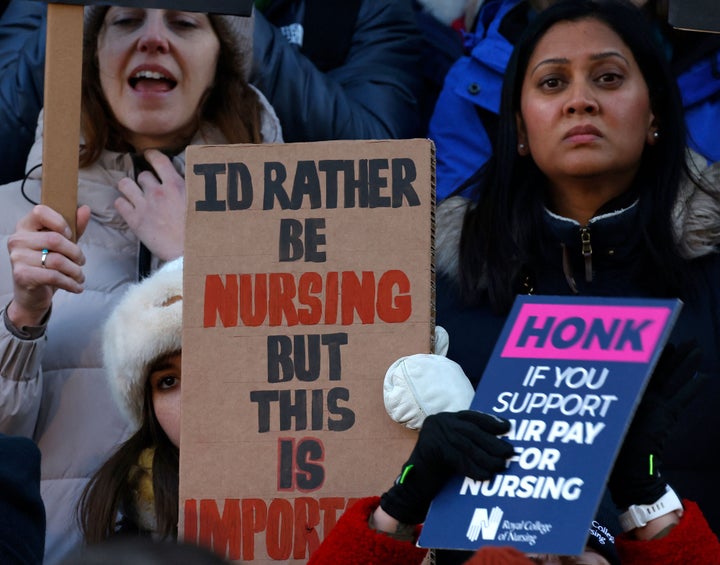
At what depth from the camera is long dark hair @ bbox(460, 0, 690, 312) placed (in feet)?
10.9

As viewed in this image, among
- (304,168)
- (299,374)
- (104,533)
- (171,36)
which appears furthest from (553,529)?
(171,36)

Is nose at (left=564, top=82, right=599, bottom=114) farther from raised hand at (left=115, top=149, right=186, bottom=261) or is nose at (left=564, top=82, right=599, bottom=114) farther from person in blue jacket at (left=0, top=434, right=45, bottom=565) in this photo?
person in blue jacket at (left=0, top=434, right=45, bottom=565)

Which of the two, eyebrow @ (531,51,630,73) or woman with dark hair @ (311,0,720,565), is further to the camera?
eyebrow @ (531,51,630,73)

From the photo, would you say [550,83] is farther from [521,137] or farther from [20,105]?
[20,105]

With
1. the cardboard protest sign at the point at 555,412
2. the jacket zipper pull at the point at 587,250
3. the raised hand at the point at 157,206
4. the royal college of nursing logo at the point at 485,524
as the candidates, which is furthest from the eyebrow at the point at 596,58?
the royal college of nursing logo at the point at 485,524

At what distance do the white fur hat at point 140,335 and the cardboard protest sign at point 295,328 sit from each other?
530 millimetres

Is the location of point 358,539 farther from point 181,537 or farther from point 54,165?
point 54,165

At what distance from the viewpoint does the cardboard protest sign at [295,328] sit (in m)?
2.59

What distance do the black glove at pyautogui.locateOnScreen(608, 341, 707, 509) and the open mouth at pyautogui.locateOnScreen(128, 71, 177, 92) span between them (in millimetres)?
1947

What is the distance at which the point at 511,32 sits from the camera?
159 inches

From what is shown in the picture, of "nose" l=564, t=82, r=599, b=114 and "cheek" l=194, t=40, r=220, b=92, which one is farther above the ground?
"cheek" l=194, t=40, r=220, b=92

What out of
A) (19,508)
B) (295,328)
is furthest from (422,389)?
(19,508)

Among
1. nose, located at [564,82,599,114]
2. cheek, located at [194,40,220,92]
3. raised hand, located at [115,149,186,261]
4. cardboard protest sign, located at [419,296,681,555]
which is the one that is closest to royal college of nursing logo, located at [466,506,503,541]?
cardboard protest sign, located at [419,296,681,555]

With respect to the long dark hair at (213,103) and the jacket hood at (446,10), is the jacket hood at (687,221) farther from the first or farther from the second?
the jacket hood at (446,10)
